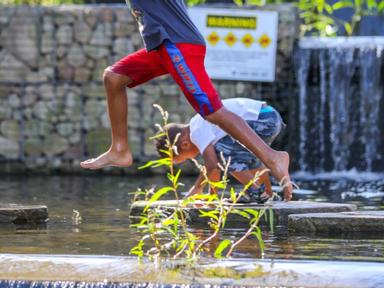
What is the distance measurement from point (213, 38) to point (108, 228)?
710 cm

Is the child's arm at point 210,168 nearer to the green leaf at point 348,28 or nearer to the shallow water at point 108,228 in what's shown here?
the shallow water at point 108,228

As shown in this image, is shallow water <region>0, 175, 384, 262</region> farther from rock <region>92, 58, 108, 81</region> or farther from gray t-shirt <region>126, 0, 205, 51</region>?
rock <region>92, 58, 108, 81</region>

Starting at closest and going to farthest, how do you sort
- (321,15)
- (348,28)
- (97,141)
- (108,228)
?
(108,228) → (97,141) → (348,28) → (321,15)

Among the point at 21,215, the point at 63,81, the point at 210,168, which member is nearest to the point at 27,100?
the point at 63,81

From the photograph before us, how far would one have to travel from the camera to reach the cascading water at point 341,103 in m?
14.1

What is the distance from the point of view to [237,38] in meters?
13.7

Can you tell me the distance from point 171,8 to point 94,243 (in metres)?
1.20

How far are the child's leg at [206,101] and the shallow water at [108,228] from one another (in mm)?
398

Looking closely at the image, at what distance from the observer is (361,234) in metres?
6.46

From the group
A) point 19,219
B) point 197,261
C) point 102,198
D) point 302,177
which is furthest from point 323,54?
point 197,261

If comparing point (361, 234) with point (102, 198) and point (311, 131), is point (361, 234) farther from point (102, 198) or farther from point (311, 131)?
point (311, 131)

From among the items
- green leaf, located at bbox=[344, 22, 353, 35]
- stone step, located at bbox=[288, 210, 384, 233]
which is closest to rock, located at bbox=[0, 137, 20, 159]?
green leaf, located at bbox=[344, 22, 353, 35]

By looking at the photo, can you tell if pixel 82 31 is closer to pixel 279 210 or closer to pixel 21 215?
pixel 21 215

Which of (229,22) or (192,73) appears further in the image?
(229,22)
